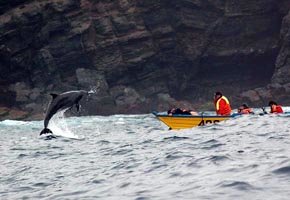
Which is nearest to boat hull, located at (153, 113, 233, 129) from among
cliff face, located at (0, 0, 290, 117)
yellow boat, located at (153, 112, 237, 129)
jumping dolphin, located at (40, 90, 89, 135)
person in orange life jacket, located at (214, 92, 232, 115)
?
yellow boat, located at (153, 112, 237, 129)

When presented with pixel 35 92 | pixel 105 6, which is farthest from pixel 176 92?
pixel 35 92

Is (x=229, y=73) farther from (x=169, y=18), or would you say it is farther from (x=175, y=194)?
(x=175, y=194)

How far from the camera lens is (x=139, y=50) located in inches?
3091

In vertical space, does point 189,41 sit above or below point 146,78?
above

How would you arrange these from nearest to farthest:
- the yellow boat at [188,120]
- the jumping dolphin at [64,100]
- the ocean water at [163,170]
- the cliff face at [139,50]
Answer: the ocean water at [163,170] < the jumping dolphin at [64,100] < the yellow boat at [188,120] < the cliff face at [139,50]

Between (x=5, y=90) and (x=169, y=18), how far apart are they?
28689 millimetres

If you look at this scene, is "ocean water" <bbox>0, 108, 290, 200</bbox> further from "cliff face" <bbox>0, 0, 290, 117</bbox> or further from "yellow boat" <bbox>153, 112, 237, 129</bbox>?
"cliff face" <bbox>0, 0, 290, 117</bbox>

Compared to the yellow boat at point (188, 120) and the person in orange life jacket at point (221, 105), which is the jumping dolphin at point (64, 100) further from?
the person in orange life jacket at point (221, 105)

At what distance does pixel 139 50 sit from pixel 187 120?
55.8 metres

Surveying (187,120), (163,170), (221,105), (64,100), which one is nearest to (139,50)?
(221,105)

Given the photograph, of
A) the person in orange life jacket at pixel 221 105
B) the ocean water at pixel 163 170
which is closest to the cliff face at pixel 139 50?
the person in orange life jacket at pixel 221 105

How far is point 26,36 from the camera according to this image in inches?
2965

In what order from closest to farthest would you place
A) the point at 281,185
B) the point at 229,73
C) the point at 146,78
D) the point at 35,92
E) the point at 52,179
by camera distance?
1. the point at 281,185
2. the point at 52,179
3. the point at 35,92
4. the point at 146,78
5. the point at 229,73

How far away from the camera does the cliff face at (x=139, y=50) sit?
7412 centimetres
